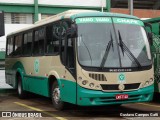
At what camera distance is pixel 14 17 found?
28.1m

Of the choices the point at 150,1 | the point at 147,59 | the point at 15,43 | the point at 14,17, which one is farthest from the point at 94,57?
the point at 150,1

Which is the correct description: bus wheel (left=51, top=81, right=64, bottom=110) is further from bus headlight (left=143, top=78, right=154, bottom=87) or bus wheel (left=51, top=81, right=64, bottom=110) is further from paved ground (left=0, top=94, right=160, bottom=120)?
bus headlight (left=143, top=78, right=154, bottom=87)

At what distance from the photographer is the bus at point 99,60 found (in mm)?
9766

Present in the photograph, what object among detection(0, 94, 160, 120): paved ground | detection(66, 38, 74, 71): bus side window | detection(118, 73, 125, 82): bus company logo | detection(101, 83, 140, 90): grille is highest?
→ detection(66, 38, 74, 71): bus side window

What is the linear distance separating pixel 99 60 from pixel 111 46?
54 cm

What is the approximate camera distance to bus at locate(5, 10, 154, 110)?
32.0 ft

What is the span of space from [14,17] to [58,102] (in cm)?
1792

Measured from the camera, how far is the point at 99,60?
9844mm

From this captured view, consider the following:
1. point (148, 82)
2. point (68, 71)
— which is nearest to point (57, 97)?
point (68, 71)

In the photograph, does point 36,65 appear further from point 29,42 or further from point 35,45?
point 29,42

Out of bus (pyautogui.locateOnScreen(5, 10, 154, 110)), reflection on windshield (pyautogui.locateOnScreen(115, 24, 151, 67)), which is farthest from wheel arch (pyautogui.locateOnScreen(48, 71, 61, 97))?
reflection on windshield (pyautogui.locateOnScreen(115, 24, 151, 67))

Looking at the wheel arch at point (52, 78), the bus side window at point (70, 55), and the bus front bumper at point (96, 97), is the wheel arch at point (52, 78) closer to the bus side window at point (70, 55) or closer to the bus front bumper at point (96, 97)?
the bus side window at point (70, 55)

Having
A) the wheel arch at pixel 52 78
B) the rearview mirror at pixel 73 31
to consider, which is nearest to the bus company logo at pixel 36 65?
the wheel arch at pixel 52 78

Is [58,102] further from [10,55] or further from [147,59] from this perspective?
[10,55]
